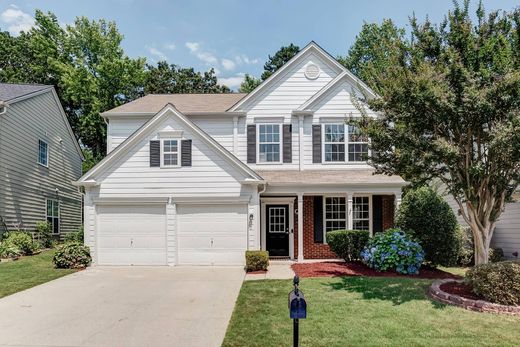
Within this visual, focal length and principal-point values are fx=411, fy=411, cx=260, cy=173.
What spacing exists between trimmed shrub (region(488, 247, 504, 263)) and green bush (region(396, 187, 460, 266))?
142 cm

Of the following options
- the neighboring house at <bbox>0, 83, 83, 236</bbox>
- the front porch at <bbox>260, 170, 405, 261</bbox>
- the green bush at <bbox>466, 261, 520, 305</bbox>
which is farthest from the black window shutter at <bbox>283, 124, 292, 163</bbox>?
the neighboring house at <bbox>0, 83, 83, 236</bbox>

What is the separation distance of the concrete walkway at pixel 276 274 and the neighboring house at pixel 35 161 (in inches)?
442

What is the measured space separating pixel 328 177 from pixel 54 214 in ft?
51.1

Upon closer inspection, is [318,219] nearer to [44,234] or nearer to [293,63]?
[293,63]

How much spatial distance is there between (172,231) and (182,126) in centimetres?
363

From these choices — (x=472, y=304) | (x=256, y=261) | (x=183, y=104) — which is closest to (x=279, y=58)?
(x=183, y=104)

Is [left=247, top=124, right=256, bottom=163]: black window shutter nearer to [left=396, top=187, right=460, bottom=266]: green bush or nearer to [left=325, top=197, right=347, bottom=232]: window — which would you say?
[left=325, top=197, right=347, bottom=232]: window

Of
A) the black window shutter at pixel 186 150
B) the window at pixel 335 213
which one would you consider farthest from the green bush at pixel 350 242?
the black window shutter at pixel 186 150

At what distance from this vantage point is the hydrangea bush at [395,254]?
11.6 meters

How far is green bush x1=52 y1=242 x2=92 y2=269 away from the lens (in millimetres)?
13375

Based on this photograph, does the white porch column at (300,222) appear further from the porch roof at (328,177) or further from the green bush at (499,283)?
the green bush at (499,283)

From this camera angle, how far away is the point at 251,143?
16297mm

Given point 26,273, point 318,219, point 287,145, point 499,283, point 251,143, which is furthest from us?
point 251,143

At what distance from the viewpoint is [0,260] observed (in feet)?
47.9
